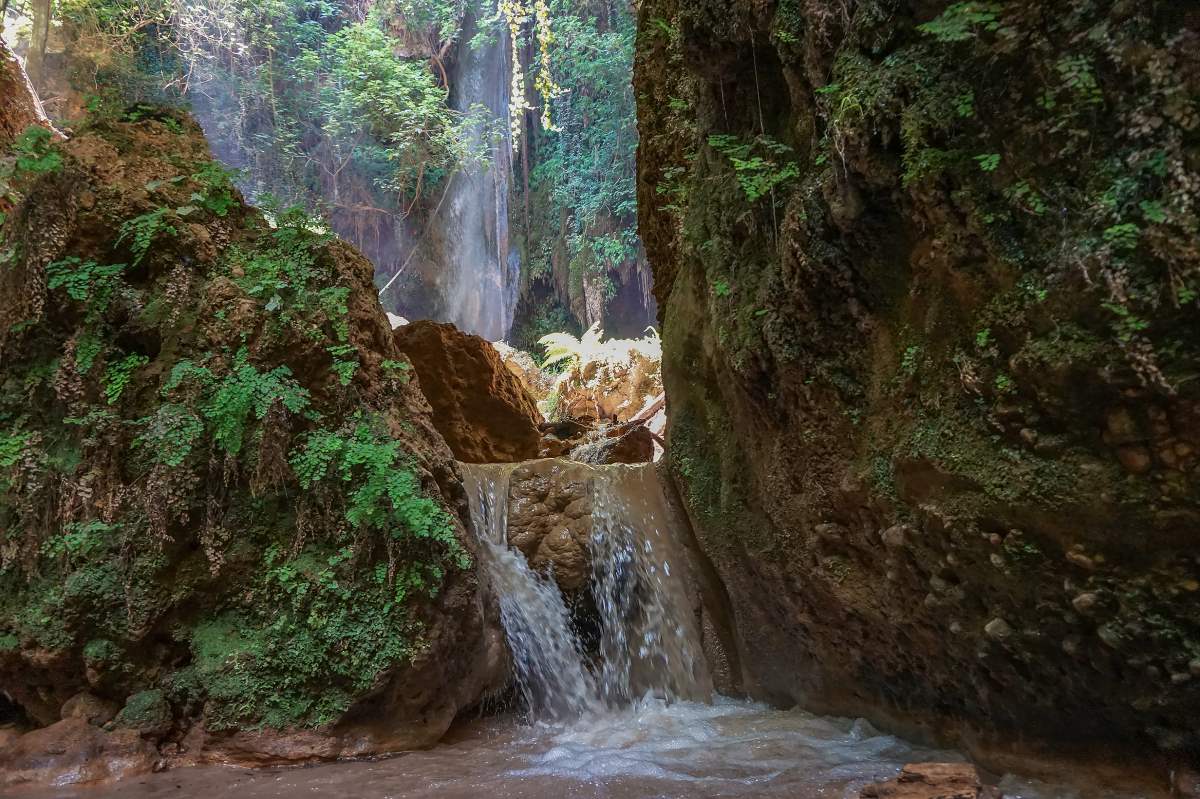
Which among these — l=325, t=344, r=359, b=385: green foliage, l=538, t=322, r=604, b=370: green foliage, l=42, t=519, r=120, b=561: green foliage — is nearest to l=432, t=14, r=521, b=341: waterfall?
l=538, t=322, r=604, b=370: green foliage

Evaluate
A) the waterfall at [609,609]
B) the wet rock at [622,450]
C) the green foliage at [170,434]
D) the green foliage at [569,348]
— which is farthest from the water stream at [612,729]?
the green foliage at [569,348]

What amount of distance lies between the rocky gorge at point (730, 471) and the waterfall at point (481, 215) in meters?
17.5

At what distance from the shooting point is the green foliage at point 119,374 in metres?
4.95

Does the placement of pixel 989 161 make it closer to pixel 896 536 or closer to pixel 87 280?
pixel 896 536

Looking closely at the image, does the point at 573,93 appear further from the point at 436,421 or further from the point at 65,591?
the point at 65,591

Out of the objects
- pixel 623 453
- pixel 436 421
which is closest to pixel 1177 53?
pixel 623 453

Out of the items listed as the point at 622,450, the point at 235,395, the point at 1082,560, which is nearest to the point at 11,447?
the point at 235,395

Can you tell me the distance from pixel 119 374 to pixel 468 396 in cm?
558

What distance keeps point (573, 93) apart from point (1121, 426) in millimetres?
21737

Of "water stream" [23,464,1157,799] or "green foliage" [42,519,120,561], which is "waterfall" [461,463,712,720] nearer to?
"water stream" [23,464,1157,799]

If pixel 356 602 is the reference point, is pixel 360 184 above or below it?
above

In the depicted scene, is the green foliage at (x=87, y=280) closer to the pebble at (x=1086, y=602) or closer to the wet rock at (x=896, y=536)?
the wet rock at (x=896, y=536)

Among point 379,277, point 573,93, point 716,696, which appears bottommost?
point 716,696

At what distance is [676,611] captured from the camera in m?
7.00
